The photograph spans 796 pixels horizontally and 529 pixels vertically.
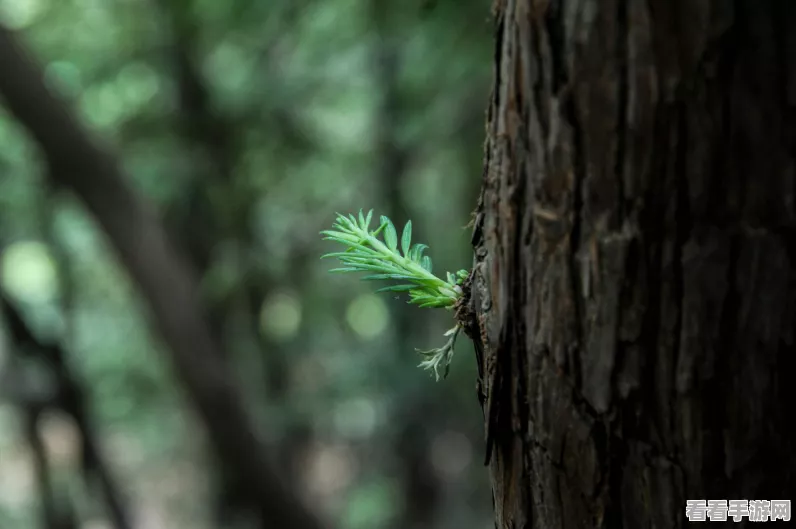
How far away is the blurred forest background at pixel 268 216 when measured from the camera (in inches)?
117

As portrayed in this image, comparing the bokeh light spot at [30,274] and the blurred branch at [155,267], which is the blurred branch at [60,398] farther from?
the bokeh light spot at [30,274]

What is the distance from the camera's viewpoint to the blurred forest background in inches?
117

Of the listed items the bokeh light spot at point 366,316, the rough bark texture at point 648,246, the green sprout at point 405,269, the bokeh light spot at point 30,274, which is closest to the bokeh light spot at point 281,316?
the bokeh light spot at point 366,316

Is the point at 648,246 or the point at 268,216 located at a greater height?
the point at 268,216

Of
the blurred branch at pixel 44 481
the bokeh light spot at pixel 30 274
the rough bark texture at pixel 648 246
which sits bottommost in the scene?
the blurred branch at pixel 44 481

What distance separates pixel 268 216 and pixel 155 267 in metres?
2.24

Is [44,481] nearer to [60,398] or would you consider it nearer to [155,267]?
[60,398]

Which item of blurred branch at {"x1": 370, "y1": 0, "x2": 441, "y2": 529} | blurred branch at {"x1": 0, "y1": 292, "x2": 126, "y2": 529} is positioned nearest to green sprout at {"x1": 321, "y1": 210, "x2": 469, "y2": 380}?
blurred branch at {"x1": 370, "y1": 0, "x2": 441, "y2": 529}

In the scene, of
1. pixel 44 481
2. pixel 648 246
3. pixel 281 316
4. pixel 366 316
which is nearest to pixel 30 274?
pixel 281 316

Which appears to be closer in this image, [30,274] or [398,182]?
[398,182]

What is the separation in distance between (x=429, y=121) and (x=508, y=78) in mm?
2936

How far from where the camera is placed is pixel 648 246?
50 centimetres

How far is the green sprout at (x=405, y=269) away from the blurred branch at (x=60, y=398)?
246 cm

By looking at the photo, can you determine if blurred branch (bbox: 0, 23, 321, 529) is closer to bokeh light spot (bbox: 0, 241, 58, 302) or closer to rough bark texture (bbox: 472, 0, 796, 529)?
rough bark texture (bbox: 472, 0, 796, 529)
